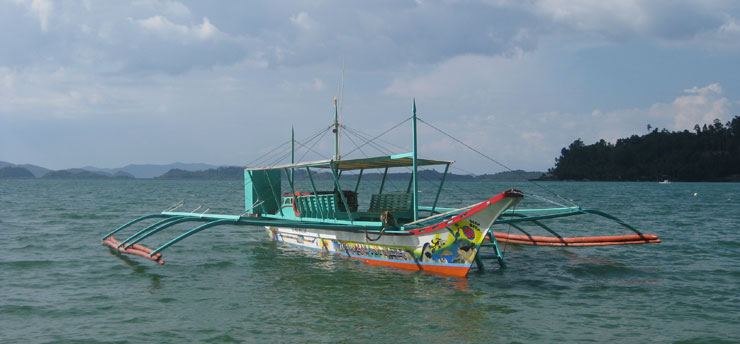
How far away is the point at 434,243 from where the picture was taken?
1405cm

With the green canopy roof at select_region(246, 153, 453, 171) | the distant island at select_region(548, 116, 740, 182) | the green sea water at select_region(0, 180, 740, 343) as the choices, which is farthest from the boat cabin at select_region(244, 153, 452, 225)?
the distant island at select_region(548, 116, 740, 182)

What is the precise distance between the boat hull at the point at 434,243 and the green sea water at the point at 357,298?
1.32 ft

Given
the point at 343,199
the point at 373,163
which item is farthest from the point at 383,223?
the point at 373,163

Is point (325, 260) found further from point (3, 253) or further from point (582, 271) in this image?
point (3, 253)

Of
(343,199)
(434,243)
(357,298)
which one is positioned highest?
(343,199)

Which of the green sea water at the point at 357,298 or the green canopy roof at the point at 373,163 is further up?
the green canopy roof at the point at 373,163

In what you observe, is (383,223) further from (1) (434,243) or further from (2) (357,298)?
(2) (357,298)

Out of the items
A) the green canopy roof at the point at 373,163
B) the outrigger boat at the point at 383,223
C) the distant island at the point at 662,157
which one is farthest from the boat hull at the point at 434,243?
the distant island at the point at 662,157

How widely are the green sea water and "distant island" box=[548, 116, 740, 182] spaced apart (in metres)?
151

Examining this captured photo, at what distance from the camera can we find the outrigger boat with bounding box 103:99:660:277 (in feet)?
44.5

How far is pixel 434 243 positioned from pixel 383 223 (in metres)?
1.67

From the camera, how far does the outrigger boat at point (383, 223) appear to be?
1355 cm

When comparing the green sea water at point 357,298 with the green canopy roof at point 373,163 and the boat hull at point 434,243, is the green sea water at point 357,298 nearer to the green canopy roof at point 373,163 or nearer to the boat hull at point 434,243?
the boat hull at point 434,243

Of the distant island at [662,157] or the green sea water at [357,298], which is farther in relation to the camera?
the distant island at [662,157]
